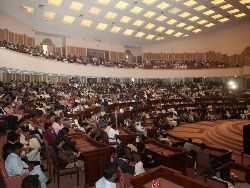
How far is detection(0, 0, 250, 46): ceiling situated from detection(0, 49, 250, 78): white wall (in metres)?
4.19

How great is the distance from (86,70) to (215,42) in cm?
1858

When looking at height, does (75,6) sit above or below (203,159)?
above

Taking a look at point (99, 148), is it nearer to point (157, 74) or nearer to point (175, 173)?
→ point (175, 173)

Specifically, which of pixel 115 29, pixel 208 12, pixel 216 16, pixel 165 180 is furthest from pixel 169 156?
pixel 216 16

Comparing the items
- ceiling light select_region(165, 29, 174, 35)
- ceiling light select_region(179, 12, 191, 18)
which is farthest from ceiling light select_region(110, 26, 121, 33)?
ceiling light select_region(165, 29, 174, 35)

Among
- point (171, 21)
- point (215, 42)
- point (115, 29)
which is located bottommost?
point (215, 42)

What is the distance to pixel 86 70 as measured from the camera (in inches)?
991

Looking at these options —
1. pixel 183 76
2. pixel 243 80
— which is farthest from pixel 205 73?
pixel 243 80

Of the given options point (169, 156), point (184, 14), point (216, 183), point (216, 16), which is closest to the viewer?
point (216, 183)

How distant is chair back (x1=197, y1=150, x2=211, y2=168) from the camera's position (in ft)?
25.8

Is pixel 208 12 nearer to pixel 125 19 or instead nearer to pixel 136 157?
pixel 125 19

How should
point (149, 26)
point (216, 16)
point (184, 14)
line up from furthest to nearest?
1. point (149, 26)
2. point (216, 16)
3. point (184, 14)

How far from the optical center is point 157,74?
30219 millimetres

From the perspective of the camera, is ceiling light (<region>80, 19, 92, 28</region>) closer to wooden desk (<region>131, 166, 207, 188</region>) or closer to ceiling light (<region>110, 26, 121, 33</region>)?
ceiling light (<region>110, 26, 121, 33</region>)
